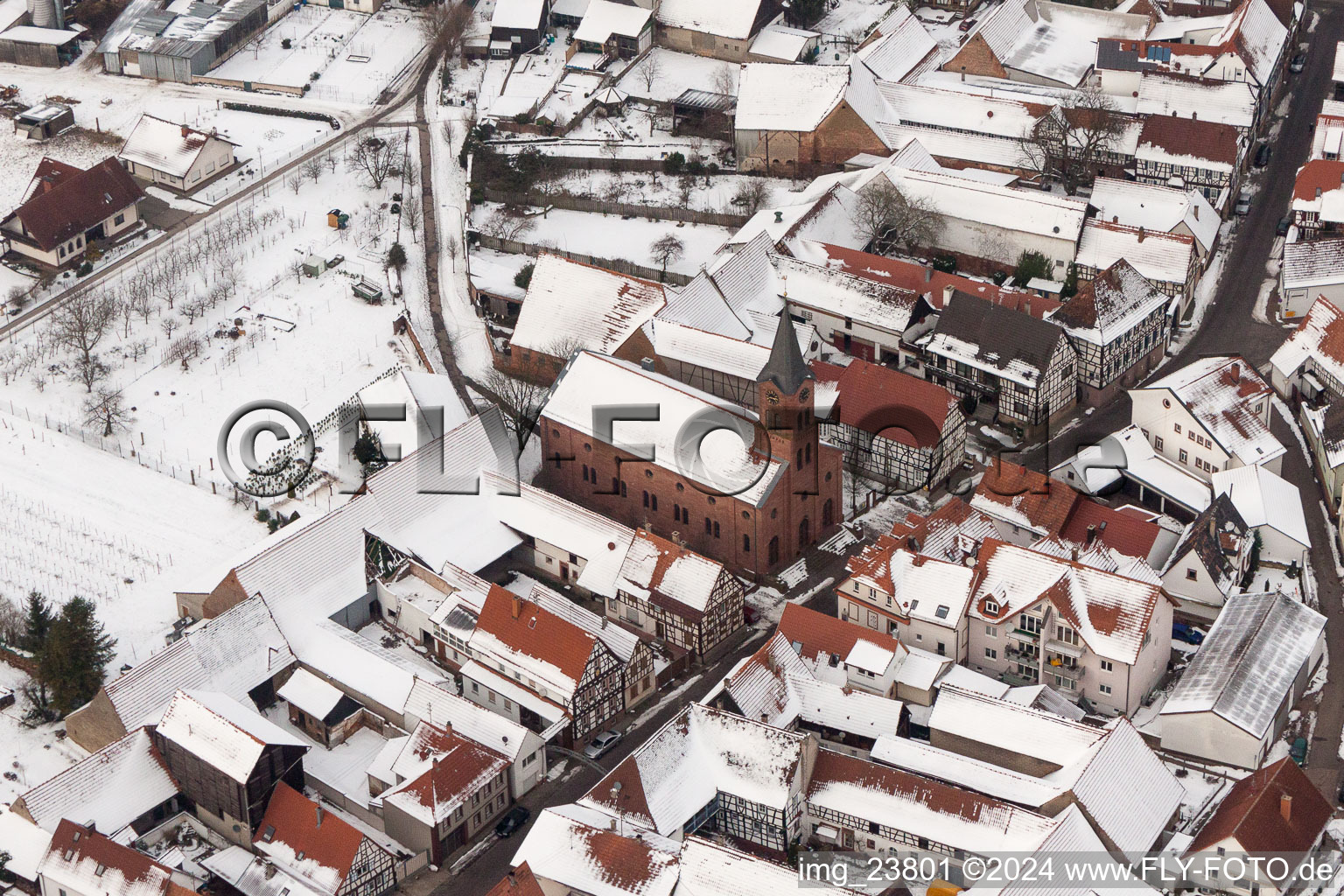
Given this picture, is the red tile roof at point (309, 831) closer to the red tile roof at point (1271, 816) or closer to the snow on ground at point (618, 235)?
the red tile roof at point (1271, 816)

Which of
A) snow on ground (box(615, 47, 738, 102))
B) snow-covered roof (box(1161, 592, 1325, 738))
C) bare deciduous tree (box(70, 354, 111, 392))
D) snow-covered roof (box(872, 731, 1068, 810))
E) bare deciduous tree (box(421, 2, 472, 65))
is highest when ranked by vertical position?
bare deciduous tree (box(421, 2, 472, 65))

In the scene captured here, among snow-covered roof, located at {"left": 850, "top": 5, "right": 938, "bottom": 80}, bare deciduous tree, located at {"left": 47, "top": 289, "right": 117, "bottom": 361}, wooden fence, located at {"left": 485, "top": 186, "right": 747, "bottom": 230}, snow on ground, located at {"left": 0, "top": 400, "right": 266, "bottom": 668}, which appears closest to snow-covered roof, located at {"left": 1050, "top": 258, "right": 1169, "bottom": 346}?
wooden fence, located at {"left": 485, "top": 186, "right": 747, "bottom": 230}

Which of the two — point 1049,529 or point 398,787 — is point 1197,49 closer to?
point 1049,529

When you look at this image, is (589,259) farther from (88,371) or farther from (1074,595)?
(1074,595)

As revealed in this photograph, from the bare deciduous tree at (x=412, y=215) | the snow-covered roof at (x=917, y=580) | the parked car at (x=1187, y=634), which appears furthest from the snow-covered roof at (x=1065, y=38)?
the snow-covered roof at (x=917, y=580)

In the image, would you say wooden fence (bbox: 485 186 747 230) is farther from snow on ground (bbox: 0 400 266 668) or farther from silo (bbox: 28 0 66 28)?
silo (bbox: 28 0 66 28)

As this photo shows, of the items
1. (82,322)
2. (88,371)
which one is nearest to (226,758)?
(88,371)
